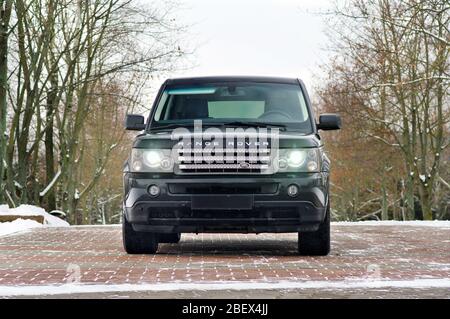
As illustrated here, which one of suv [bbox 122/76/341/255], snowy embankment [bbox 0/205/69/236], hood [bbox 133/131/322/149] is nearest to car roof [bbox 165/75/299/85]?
suv [bbox 122/76/341/255]

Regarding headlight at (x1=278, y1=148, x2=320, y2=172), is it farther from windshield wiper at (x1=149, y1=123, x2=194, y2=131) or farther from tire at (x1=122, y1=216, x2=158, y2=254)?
tire at (x1=122, y1=216, x2=158, y2=254)

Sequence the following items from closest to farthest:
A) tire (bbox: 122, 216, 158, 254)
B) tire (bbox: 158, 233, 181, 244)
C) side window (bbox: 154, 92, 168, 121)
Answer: tire (bbox: 122, 216, 158, 254), side window (bbox: 154, 92, 168, 121), tire (bbox: 158, 233, 181, 244)

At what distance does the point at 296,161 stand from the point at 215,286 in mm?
2957

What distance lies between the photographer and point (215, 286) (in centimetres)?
800

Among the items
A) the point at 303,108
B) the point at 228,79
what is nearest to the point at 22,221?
the point at 228,79

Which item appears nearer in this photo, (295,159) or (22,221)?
(295,159)

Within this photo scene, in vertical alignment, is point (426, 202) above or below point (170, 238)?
below

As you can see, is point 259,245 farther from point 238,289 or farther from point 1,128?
point 1,128

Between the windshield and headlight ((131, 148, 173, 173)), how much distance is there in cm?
89

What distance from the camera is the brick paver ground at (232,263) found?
8.40 meters

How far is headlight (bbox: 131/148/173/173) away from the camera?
10648 millimetres

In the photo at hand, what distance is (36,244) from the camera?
530 inches

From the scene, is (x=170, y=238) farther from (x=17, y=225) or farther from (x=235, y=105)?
(x=17, y=225)
